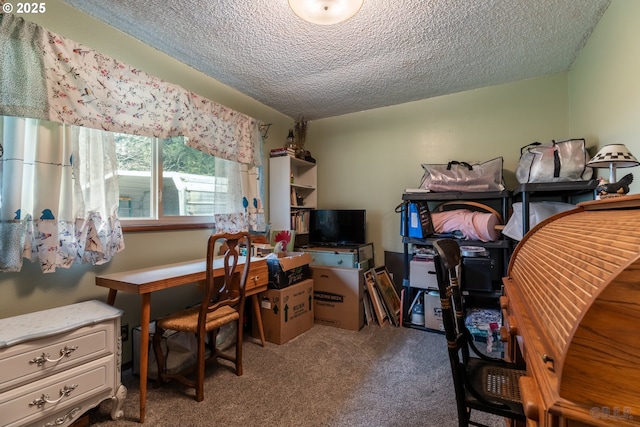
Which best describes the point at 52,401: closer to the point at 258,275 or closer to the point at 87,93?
the point at 258,275

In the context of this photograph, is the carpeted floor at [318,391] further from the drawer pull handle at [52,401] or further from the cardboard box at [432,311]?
the drawer pull handle at [52,401]

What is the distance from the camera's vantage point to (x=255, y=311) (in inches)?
95.7

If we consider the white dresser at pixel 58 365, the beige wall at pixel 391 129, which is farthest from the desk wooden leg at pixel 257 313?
the white dresser at pixel 58 365

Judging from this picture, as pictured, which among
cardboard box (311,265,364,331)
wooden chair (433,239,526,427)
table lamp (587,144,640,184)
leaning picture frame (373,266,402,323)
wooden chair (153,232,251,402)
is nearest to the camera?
wooden chair (433,239,526,427)

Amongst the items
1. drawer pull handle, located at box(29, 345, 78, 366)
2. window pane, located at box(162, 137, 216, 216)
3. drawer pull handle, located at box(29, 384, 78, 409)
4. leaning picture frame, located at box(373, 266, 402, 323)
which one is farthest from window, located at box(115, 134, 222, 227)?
leaning picture frame, located at box(373, 266, 402, 323)

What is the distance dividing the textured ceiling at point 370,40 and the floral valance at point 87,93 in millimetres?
338

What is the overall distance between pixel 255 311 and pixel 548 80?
11.1 feet

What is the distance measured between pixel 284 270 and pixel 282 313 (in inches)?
14.5

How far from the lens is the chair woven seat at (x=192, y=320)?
168 centimetres

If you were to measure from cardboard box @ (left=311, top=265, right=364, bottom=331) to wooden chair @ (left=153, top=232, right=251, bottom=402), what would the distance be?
1066mm

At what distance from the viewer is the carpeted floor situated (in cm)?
154

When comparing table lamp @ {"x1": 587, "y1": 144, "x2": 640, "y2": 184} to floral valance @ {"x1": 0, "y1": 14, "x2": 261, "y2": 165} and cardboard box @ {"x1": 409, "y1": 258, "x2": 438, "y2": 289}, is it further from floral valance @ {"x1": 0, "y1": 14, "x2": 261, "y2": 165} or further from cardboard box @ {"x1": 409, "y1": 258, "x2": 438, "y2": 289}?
floral valance @ {"x1": 0, "y1": 14, "x2": 261, "y2": 165}

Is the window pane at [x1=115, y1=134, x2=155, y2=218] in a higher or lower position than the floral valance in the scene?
lower

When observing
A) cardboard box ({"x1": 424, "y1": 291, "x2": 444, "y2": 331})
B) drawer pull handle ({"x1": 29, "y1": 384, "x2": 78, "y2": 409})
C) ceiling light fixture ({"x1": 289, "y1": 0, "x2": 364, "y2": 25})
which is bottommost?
cardboard box ({"x1": 424, "y1": 291, "x2": 444, "y2": 331})
